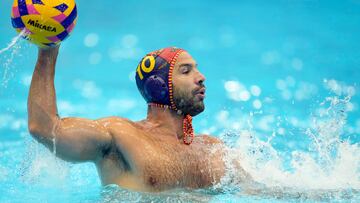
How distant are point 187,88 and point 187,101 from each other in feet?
0.31

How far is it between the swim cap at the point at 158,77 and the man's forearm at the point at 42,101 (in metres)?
0.85

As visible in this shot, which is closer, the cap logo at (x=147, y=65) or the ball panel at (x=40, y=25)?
the ball panel at (x=40, y=25)

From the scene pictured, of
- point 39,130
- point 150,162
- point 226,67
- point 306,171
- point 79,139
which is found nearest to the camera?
point 39,130

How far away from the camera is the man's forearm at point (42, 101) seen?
130 inches

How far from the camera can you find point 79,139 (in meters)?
3.41

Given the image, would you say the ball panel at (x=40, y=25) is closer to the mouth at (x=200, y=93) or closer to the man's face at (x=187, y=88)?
the man's face at (x=187, y=88)

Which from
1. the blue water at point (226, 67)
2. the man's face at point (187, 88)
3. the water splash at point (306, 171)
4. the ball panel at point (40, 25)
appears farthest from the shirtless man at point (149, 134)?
the blue water at point (226, 67)

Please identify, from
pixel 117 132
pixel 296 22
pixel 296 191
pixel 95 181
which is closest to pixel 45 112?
pixel 117 132

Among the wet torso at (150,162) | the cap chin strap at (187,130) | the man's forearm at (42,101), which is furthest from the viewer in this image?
the cap chin strap at (187,130)

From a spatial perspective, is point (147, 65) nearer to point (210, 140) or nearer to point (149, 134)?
point (149, 134)

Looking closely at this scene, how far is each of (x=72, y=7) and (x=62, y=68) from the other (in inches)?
240

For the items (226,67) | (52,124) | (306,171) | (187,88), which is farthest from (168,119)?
(226,67)

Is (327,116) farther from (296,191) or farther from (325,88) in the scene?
(296,191)

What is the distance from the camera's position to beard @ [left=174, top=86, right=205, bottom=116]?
4008 millimetres
